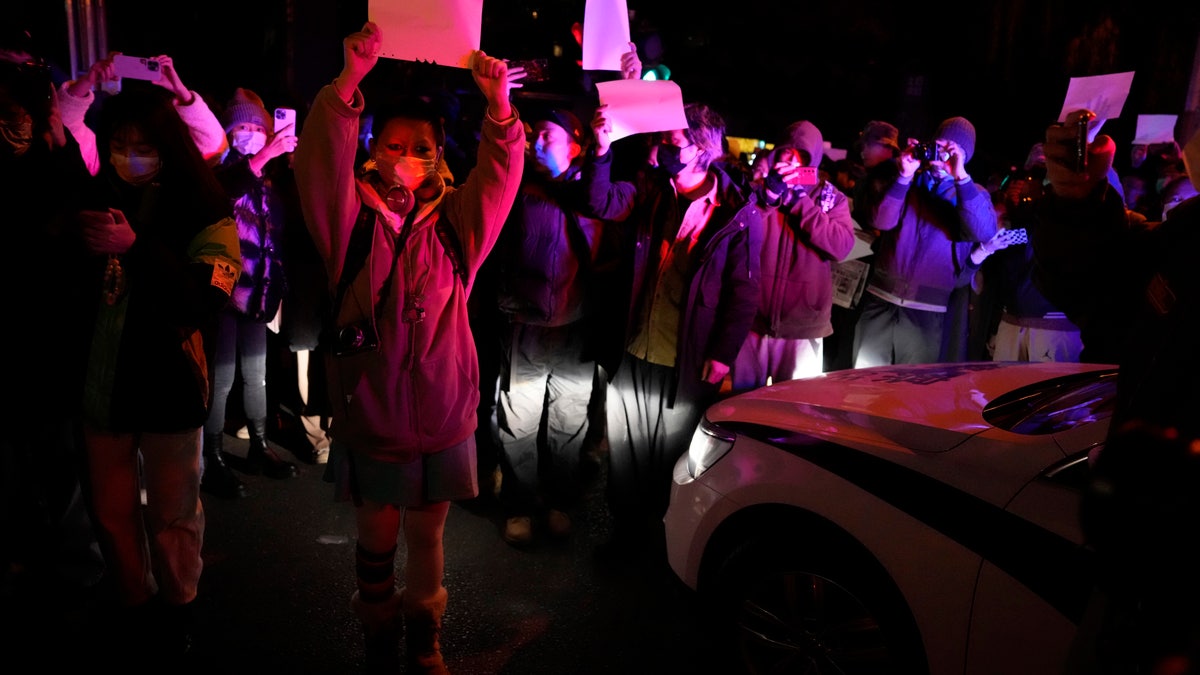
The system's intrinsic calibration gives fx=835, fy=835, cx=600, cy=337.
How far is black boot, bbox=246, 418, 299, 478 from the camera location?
5.45 meters

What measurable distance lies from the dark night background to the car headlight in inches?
209

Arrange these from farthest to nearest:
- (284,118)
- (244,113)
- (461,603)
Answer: (284,118)
(244,113)
(461,603)

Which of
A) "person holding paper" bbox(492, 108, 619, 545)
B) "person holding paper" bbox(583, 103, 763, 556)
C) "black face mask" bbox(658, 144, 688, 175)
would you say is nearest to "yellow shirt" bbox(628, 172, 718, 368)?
"person holding paper" bbox(583, 103, 763, 556)

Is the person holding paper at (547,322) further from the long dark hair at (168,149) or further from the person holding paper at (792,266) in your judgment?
the long dark hair at (168,149)

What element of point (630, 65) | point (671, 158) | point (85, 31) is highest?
point (85, 31)

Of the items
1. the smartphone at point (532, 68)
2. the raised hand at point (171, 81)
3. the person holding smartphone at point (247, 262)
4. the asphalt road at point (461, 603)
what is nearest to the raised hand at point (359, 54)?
the smartphone at point (532, 68)

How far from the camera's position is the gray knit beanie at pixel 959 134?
551 cm

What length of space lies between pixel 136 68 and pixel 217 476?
2401 mm

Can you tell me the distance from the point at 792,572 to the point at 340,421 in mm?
1704

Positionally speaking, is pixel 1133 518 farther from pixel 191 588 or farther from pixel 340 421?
pixel 191 588

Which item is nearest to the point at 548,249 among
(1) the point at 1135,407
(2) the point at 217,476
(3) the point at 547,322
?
(3) the point at 547,322

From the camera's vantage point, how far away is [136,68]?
13.5 ft

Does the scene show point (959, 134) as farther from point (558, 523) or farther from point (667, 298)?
point (558, 523)

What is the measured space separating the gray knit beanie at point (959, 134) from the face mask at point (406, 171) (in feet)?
12.8
